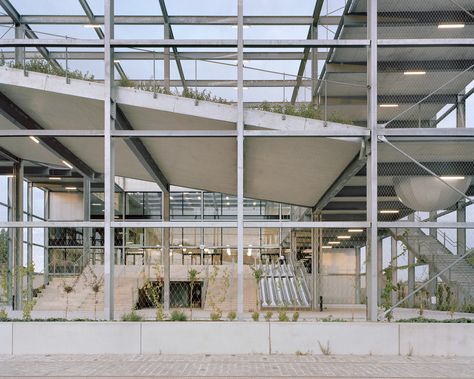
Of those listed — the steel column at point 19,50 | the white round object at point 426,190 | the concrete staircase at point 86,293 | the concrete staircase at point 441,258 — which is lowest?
the concrete staircase at point 86,293

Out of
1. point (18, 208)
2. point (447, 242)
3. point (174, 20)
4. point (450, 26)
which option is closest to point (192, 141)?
point (174, 20)

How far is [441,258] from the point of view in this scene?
19.0 metres

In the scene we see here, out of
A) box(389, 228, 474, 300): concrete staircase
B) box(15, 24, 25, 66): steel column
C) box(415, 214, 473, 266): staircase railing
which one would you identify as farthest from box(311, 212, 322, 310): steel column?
box(15, 24, 25, 66): steel column

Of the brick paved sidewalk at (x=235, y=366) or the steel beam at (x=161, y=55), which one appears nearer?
the brick paved sidewalk at (x=235, y=366)

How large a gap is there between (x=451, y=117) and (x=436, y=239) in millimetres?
4929

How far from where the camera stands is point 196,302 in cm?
2327

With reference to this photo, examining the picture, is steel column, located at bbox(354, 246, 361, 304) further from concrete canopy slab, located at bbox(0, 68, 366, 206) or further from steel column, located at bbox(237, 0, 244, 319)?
steel column, located at bbox(237, 0, 244, 319)

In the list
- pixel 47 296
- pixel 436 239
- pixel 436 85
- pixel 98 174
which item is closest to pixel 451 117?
pixel 436 85

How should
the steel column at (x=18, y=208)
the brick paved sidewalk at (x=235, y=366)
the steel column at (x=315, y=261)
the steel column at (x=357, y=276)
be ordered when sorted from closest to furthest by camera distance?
the brick paved sidewalk at (x=235, y=366), the steel column at (x=357, y=276), the steel column at (x=18, y=208), the steel column at (x=315, y=261)

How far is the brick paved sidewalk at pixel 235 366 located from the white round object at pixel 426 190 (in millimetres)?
5245

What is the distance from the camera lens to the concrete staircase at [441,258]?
18.2 m

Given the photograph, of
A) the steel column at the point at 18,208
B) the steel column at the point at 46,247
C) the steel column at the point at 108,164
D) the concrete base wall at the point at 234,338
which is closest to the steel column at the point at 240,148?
the concrete base wall at the point at 234,338

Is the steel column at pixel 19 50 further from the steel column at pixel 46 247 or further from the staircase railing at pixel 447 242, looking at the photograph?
the staircase railing at pixel 447 242

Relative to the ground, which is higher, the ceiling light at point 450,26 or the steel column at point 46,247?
the ceiling light at point 450,26
